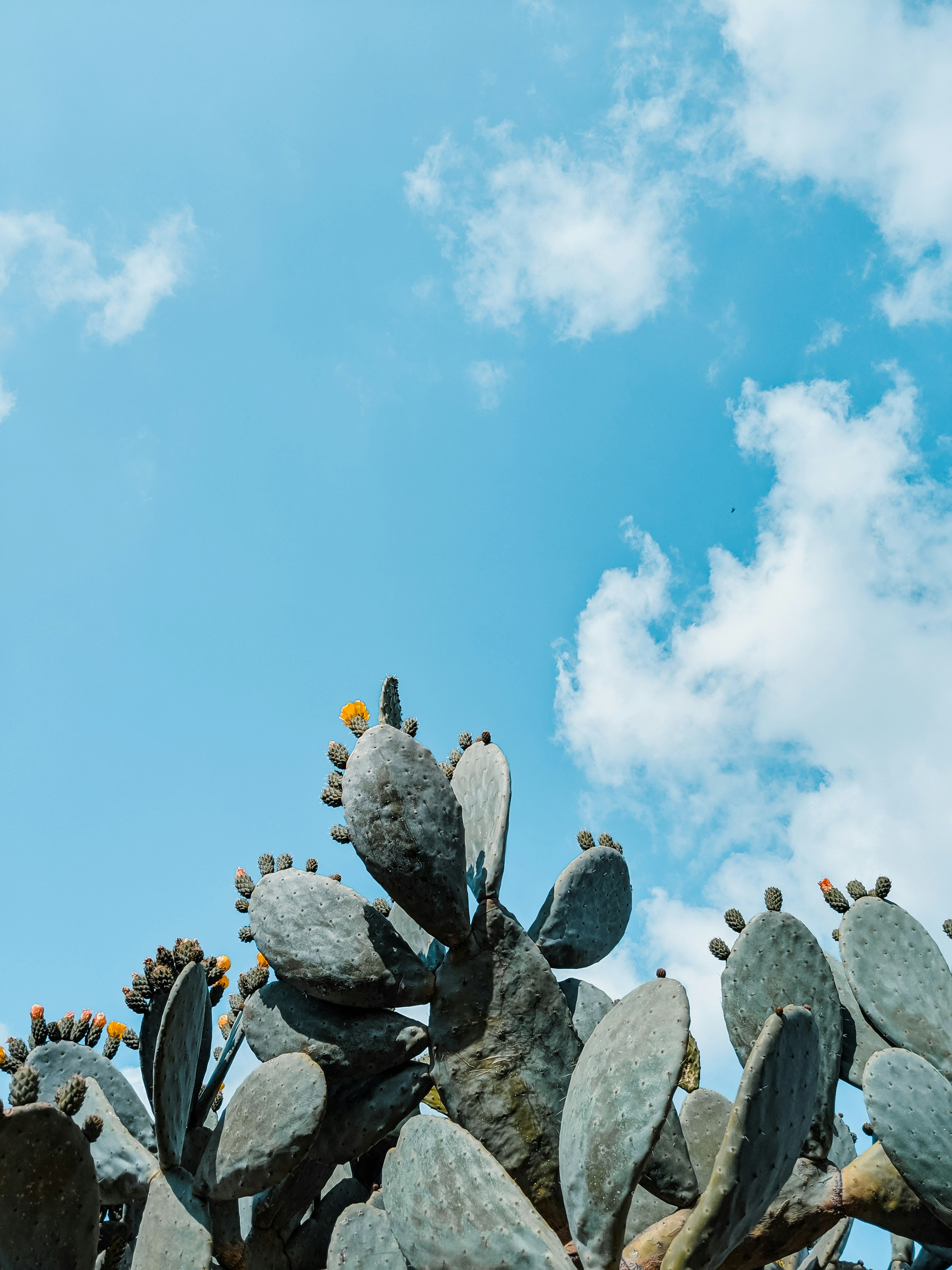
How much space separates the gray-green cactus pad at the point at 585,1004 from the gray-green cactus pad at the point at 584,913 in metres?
0.16

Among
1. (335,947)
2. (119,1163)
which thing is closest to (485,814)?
(335,947)

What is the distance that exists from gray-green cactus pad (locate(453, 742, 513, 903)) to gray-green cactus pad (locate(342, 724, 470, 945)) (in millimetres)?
205

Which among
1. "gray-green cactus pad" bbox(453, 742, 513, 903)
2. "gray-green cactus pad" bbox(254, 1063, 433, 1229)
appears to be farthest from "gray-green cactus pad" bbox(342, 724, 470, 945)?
"gray-green cactus pad" bbox(254, 1063, 433, 1229)

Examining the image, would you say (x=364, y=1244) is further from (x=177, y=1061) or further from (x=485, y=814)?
(x=485, y=814)

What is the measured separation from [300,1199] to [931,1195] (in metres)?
1.88

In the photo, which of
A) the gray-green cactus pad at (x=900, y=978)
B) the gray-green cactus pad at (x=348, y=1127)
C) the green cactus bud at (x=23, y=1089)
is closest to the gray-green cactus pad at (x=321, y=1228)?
the gray-green cactus pad at (x=348, y=1127)

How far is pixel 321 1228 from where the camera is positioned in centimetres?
314

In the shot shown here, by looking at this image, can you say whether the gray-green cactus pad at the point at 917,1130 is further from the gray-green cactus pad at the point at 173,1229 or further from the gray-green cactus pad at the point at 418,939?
the gray-green cactus pad at the point at 173,1229

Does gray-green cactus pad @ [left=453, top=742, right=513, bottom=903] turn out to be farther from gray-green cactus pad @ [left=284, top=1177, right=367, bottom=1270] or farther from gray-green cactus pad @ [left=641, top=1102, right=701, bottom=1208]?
gray-green cactus pad @ [left=284, top=1177, right=367, bottom=1270]

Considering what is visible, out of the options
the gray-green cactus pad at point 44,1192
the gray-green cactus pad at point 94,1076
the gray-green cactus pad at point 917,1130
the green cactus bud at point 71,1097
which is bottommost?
the gray-green cactus pad at point 917,1130

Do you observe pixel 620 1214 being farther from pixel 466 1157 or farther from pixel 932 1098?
pixel 932 1098

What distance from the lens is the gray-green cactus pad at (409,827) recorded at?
276 centimetres

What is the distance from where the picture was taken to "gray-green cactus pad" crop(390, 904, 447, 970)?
10.4 feet

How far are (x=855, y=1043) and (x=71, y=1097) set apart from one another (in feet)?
7.68
